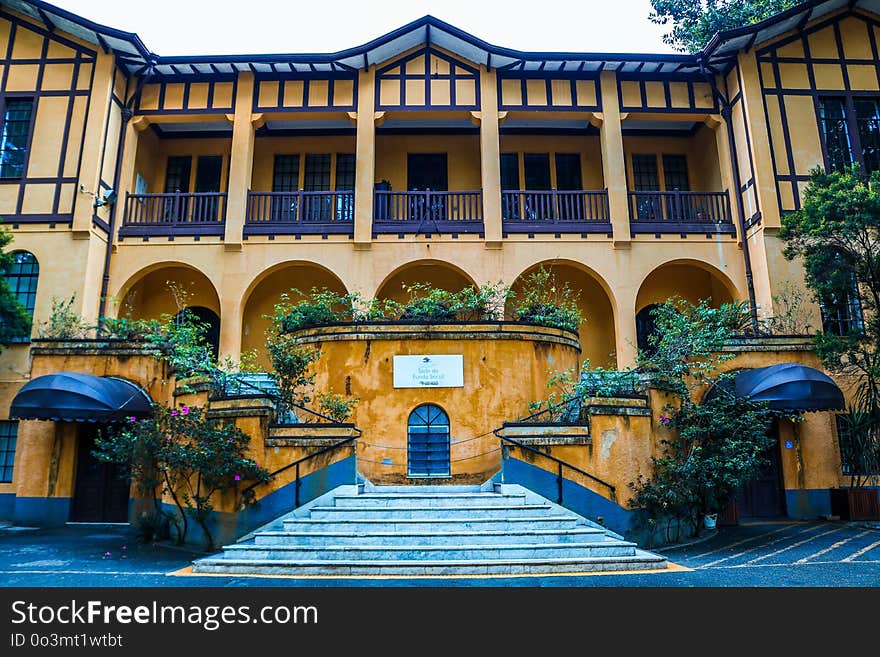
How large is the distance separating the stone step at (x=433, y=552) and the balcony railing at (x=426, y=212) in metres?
10.6

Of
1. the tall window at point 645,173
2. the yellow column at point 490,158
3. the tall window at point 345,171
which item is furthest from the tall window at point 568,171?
the tall window at point 345,171

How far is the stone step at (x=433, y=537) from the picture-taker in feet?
29.3

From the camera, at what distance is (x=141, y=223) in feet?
59.2

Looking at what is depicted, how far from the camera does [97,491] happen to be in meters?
14.7

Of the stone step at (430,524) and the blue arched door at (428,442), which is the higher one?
the blue arched door at (428,442)

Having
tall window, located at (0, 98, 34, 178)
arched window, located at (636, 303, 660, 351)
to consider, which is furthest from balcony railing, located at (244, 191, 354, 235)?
arched window, located at (636, 303, 660, 351)

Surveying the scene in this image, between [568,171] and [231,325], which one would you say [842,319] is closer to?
[568,171]

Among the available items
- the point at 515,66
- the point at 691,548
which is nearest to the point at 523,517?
the point at 691,548

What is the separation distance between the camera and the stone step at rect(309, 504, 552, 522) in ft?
32.0

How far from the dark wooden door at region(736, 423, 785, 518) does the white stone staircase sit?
6274 millimetres

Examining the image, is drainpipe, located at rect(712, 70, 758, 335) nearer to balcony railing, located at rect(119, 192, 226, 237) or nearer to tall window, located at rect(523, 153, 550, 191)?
tall window, located at rect(523, 153, 550, 191)

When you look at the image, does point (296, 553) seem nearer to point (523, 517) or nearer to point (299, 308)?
point (523, 517)

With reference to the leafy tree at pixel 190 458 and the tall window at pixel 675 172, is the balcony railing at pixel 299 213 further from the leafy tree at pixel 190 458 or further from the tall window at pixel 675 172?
the tall window at pixel 675 172

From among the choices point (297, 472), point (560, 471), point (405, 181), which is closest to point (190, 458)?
point (297, 472)
